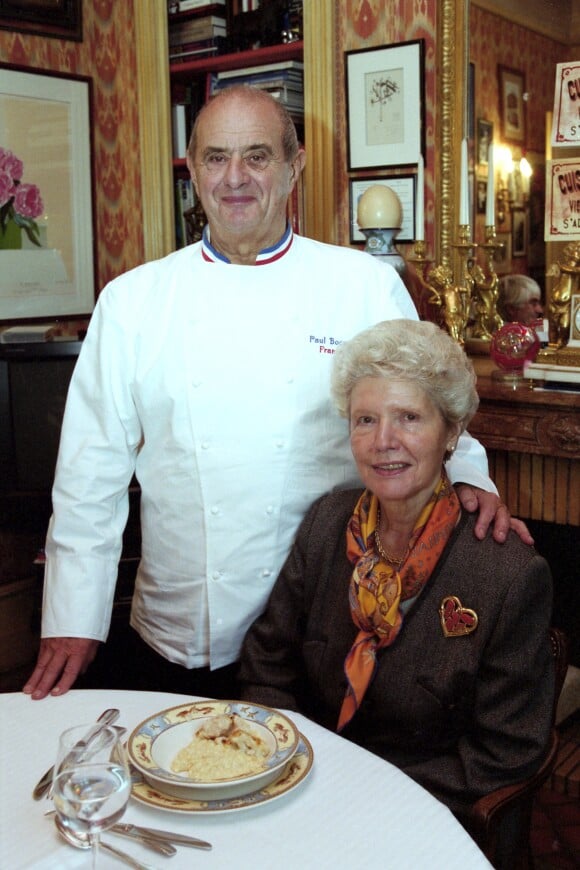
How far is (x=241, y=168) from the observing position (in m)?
1.73

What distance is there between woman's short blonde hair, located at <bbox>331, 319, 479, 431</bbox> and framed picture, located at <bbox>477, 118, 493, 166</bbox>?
4.35 ft

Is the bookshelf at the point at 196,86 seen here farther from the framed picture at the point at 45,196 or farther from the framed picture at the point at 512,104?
the framed picture at the point at 512,104

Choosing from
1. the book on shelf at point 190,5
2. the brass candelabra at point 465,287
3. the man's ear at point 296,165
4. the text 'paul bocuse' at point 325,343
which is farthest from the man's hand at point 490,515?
the book on shelf at point 190,5

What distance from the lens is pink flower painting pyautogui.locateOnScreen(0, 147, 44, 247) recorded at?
133 inches

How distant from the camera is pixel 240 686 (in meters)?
1.80

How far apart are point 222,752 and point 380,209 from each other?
193cm

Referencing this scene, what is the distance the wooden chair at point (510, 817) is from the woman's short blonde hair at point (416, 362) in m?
0.42

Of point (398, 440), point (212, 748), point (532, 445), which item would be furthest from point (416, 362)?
point (532, 445)

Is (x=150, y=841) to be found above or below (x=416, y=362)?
below

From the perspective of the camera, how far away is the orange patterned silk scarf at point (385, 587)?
1528mm

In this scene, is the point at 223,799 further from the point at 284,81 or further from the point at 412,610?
the point at 284,81

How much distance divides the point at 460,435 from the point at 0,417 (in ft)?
5.67

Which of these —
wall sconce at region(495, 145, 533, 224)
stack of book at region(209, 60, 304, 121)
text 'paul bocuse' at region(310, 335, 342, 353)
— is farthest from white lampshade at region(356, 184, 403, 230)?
text 'paul bocuse' at region(310, 335, 342, 353)

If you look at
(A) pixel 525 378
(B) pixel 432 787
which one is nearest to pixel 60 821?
(B) pixel 432 787
